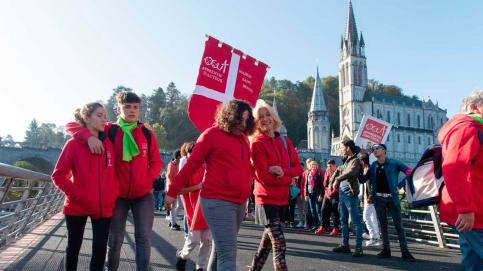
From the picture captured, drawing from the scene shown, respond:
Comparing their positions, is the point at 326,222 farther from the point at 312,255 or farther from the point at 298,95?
the point at 298,95

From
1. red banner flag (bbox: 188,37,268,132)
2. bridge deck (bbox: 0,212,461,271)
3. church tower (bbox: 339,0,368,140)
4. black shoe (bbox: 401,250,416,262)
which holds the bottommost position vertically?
bridge deck (bbox: 0,212,461,271)

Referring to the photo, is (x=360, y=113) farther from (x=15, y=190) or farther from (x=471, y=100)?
(x=471, y=100)

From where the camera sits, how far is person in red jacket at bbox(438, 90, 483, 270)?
2971mm

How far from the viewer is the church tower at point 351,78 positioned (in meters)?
92.9

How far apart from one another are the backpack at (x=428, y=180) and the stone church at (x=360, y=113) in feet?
272

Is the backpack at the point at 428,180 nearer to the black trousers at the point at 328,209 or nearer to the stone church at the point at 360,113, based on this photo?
the black trousers at the point at 328,209

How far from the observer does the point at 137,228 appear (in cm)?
417

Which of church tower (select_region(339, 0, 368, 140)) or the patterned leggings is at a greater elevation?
church tower (select_region(339, 0, 368, 140))

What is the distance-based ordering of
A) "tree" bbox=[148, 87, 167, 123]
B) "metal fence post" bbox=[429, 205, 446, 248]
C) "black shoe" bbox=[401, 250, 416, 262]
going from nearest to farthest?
1. "black shoe" bbox=[401, 250, 416, 262]
2. "metal fence post" bbox=[429, 205, 446, 248]
3. "tree" bbox=[148, 87, 167, 123]

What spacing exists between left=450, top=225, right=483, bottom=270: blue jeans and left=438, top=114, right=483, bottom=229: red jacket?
72mm

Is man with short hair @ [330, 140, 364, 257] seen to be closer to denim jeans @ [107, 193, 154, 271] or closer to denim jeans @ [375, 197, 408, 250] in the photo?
denim jeans @ [375, 197, 408, 250]

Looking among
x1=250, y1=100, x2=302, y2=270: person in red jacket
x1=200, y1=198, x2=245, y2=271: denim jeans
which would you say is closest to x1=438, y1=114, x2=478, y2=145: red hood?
x1=250, y1=100, x2=302, y2=270: person in red jacket

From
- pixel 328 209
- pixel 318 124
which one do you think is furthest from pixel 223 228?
pixel 318 124

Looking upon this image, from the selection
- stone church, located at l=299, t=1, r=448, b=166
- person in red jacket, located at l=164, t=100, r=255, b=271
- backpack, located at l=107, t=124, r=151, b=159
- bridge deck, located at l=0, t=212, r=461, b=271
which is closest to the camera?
person in red jacket, located at l=164, t=100, r=255, b=271
